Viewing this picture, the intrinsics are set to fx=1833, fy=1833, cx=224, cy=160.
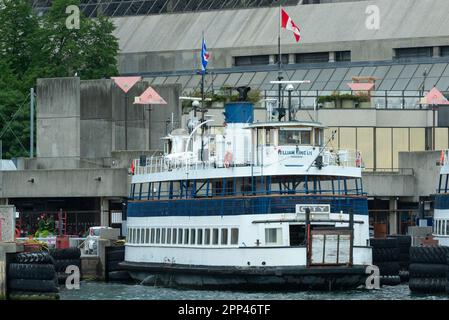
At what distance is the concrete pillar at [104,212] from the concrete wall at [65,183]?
0.89m

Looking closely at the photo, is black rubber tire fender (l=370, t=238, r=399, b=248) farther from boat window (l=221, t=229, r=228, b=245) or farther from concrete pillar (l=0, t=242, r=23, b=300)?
concrete pillar (l=0, t=242, r=23, b=300)

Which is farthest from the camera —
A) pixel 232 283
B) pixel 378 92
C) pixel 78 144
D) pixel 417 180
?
pixel 378 92

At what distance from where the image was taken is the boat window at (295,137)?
235 ft

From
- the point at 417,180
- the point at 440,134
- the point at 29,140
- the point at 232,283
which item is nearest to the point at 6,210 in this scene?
the point at 232,283

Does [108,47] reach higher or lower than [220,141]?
higher

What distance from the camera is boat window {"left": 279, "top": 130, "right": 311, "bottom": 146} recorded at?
71.5 meters

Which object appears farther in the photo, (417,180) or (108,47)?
(108,47)

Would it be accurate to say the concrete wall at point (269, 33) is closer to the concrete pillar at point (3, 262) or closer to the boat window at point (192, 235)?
the boat window at point (192, 235)

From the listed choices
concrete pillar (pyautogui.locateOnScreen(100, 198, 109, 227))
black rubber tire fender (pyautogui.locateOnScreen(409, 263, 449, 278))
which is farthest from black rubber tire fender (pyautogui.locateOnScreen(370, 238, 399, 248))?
concrete pillar (pyautogui.locateOnScreen(100, 198, 109, 227))

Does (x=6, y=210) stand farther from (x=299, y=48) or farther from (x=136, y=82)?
(x=299, y=48)

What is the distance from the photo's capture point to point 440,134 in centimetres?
10575

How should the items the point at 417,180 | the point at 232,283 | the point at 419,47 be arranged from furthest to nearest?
the point at 419,47, the point at 417,180, the point at 232,283

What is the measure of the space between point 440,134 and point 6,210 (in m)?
44.5

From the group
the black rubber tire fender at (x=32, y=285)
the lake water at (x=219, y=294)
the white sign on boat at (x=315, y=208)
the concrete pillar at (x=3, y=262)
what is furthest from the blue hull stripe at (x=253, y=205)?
the concrete pillar at (x=3, y=262)
